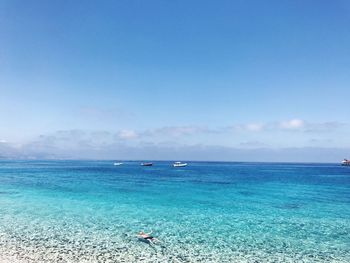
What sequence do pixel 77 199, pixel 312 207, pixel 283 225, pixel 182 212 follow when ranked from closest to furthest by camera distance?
pixel 283 225
pixel 182 212
pixel 312 207
pixel 77 199

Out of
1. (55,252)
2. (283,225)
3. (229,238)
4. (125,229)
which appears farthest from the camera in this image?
(283,225)

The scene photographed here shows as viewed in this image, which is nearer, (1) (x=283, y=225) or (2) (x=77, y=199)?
(1) (x=283, y=225)

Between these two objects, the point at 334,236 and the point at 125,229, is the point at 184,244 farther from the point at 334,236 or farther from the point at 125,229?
the point at 334,236

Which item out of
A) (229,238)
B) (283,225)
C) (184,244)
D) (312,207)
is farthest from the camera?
(312,207)

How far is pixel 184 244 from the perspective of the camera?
19031 millimetres

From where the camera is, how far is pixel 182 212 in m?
29.6

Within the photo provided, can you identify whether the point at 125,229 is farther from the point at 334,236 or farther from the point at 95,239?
the point at 334,236

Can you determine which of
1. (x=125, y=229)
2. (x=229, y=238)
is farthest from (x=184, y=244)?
(x=125, y=229)

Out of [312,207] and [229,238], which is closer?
[229,238]

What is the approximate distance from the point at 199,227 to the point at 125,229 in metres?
5.91

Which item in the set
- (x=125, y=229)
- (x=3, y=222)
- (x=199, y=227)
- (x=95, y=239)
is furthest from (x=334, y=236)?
(x=3, y=222)

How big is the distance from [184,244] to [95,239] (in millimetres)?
6047

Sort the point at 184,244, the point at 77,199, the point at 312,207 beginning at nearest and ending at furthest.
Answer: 1. the point at 184,244
2. the point at 312,207
3. the point at 77,199

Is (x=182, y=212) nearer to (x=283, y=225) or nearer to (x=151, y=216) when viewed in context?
(x=151, y=216)
